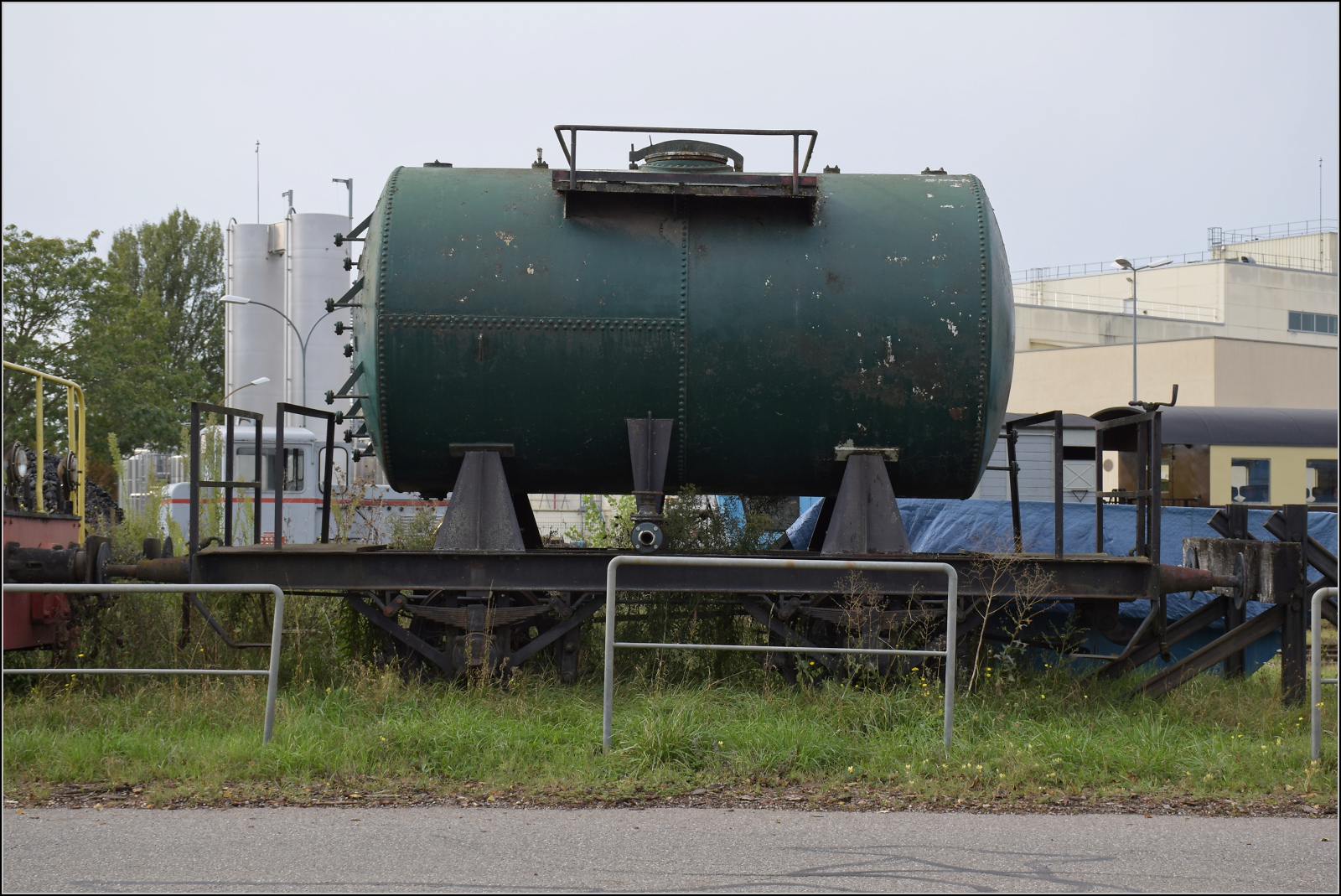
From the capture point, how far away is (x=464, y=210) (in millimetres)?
8078

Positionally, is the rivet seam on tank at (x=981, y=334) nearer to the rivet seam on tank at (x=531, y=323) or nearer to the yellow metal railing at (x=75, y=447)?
the rivet seam on tank at (x=531, y=323)

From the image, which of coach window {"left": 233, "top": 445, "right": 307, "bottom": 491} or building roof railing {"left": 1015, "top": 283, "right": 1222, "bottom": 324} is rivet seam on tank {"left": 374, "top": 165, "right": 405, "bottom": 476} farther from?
building roof railing {"left": 1015, "top": 283, "right": 1222, "bottom": 324}

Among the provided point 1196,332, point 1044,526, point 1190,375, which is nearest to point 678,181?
point 1044,526

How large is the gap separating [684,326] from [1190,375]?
1559 inches

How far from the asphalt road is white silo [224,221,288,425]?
39.3m

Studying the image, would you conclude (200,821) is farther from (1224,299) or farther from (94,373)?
(1224,299)

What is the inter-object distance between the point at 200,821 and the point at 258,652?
3.26m

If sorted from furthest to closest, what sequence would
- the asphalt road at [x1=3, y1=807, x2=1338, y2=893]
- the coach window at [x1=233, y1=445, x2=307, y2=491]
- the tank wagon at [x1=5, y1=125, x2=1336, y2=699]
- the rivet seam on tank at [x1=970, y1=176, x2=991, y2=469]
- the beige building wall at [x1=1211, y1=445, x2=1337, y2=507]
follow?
the beige building wall at [x1=1211, y1=445, x2=1337, y2=507] → the coach window at [x1=233, y1=445, x2=307, y2=491] → the rivet seam on tank at [x1=970, y1=176, x2=991, y2=469] → the tank wagon at [x1=5, y1=125, x2=1336, y2=699] → the asphalt road at [x1=3, y1=807, x2=1338, y2=893]

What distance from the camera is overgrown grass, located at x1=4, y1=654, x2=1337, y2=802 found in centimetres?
603

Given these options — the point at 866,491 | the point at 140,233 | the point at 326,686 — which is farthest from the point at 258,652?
the point at 140,233

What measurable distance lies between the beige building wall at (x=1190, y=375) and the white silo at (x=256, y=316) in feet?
94.1

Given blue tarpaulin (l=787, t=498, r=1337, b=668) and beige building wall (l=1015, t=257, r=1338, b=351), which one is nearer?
blue tarpaulin (l=787, t=498, r=1337, b=668)

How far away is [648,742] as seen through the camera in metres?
6.30

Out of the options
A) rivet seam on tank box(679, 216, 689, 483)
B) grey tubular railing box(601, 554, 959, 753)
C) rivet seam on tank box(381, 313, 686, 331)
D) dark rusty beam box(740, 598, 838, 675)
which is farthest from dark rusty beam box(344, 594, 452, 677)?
rivet seam on tank box(679, 216, 689, 483)
